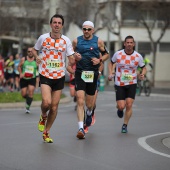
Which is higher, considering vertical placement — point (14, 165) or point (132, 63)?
point (132, 63)

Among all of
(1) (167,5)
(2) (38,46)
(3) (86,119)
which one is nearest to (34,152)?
(2) (38,46)

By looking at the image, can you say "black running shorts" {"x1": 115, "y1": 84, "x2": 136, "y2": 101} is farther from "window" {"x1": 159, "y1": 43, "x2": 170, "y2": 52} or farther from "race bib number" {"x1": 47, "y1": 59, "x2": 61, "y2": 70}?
"window" {"x1": 159, "y1": 43, "x2": 170, "y2": 52}

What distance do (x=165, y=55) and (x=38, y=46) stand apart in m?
47.0

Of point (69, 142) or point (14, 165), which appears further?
point (69, 142)

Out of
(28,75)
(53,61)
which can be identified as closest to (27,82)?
(28,75)

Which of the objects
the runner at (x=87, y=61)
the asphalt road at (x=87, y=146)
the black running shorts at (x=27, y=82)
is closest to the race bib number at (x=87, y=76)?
the runner at (x=87, y=61)

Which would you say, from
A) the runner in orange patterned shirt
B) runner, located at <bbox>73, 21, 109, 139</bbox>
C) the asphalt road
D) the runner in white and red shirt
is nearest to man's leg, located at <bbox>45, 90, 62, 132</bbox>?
the runner in orange patterned shirt

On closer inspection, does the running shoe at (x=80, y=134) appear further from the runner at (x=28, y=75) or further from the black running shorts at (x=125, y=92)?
the runner at (x=28, y=75)

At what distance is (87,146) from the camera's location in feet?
38.4

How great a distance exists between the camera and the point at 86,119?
1402 centimetres

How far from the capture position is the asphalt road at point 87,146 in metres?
9.62

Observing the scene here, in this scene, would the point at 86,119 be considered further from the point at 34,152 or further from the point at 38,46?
the point at 34,152

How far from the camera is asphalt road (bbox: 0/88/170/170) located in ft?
31.6

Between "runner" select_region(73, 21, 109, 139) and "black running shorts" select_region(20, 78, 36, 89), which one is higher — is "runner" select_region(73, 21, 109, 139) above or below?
above
